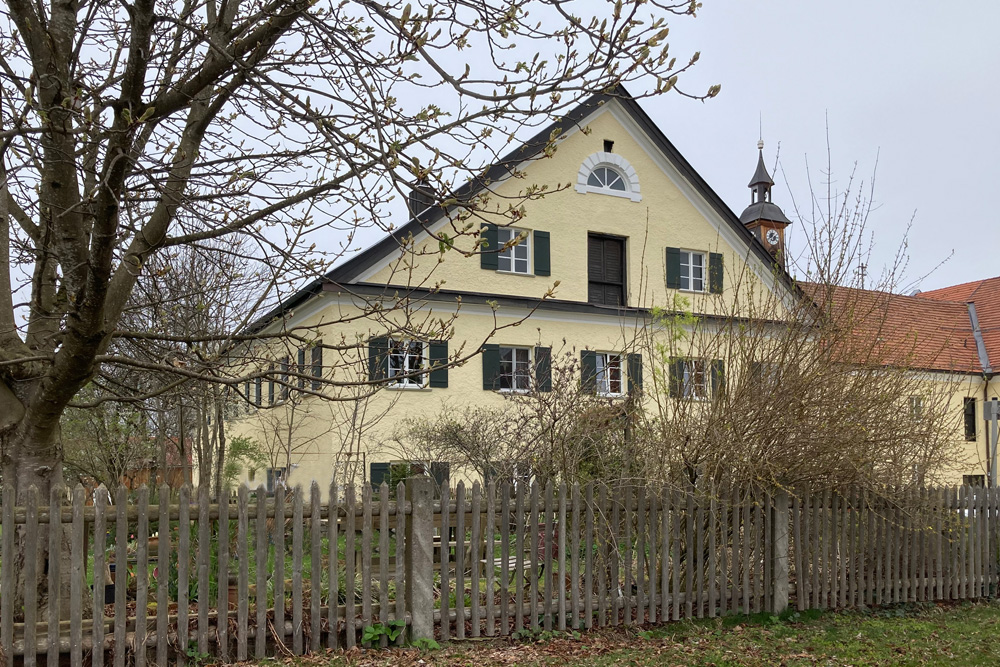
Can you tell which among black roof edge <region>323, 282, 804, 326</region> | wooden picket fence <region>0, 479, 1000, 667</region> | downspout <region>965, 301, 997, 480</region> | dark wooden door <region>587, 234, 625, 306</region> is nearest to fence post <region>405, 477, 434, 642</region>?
wooden picket fence <region>0, 479, 1000, 667</region>

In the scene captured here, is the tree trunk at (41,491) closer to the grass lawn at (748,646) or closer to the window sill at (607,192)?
the grass lawn at (748,646)

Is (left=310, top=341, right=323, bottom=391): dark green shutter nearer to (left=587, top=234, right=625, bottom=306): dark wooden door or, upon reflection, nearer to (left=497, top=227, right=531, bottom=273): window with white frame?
(left=497, top=227, right=531, bottom=273): window with white frame

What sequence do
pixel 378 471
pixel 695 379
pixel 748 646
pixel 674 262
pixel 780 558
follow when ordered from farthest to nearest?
1. pixel 674 262
2. pixel 378 471
3. pixel 780 558
4. pixel 695 379
5. pixel 748 646

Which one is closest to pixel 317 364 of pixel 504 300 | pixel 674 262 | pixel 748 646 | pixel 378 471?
pixel 748 646

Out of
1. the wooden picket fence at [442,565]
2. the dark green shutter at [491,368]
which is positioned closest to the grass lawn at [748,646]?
the wooden picket fence at [442,565]

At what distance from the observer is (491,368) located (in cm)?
1856

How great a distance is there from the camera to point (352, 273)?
1734cm

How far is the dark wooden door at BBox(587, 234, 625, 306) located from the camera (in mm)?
20641

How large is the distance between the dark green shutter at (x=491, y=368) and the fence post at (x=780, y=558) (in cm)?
999

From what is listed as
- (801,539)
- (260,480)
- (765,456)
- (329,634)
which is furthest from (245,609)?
(260,480)

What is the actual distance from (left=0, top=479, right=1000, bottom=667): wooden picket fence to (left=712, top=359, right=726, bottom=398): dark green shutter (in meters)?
0.99

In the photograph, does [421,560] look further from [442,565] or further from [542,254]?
[542,254]

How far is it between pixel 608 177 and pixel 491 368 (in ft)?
18.7

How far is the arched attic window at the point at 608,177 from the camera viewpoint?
67.1ft
